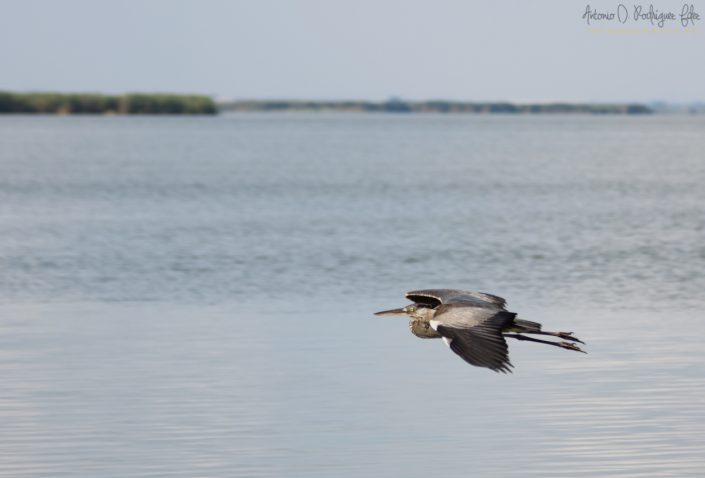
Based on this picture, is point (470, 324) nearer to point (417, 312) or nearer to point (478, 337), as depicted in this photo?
point (478, 337)

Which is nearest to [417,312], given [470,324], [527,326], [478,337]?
[527,326]

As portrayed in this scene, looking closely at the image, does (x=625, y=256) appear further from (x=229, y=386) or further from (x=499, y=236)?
(x=229, y=386)

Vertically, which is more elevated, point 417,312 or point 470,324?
point 470,324

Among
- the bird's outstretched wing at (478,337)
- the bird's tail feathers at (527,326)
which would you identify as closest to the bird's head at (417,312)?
the bird's tail feathers at (527,326)

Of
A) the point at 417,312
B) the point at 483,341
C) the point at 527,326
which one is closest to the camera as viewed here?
the point at 483,341

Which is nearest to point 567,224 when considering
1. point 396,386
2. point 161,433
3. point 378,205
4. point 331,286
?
point 378,205

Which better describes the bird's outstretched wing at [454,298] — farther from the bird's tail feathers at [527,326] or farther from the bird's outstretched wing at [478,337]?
the bird's outstretched wing at [478,337]

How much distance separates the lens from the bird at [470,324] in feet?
28.2

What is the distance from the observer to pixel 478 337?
8.91 m

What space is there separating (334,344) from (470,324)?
5506 mm

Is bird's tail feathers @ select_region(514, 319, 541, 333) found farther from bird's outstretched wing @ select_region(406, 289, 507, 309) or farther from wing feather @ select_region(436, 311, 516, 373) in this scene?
wing feather @ select_region(436, 311, 516, 373)

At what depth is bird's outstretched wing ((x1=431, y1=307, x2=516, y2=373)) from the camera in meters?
8.47

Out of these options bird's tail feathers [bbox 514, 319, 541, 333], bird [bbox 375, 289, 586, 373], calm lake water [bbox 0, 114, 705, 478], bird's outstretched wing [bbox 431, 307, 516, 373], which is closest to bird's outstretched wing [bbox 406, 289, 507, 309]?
bird [bbox 375, 289, 586, 373]

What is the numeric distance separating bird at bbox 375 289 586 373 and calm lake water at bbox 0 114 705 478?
94cm
